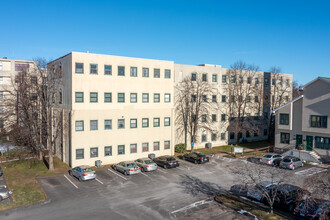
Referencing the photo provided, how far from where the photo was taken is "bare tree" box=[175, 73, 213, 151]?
42.3 meters

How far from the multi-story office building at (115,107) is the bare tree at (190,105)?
2.42 metres

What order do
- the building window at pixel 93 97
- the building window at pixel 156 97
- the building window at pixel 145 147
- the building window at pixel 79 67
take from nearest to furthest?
the building window at pixel 79 67, the building window at pixel 93 97, the building window at pixel 145 147, the building window at pixel 156 97

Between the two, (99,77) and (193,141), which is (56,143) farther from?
(193,141)

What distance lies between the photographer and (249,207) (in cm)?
2025

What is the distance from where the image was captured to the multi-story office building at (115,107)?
3184cm

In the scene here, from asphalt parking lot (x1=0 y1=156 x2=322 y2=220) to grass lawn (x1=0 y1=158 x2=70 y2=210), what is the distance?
89cm

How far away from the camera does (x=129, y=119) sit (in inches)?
1385

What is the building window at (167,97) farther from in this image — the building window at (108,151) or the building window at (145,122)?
the building window at (108,151)

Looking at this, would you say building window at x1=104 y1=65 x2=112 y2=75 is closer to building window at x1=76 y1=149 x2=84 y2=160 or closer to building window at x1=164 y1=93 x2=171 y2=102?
building window at x1=164 y1=93 x2=171 y2=102

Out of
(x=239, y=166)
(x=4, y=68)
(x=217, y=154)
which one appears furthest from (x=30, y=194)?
(x=4, y=68)

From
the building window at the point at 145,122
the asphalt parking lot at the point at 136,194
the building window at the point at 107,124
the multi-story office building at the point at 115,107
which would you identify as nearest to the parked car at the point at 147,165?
the asphalt parking lot at the point at 136,194

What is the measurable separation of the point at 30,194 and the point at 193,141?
83.0ft

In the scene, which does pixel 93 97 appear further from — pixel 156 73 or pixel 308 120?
pixel 308 120

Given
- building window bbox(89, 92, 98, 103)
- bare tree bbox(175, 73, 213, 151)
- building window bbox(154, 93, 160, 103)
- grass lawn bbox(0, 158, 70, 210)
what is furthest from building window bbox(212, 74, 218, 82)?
grass lawn bbox(0, 158, 70, 210)
